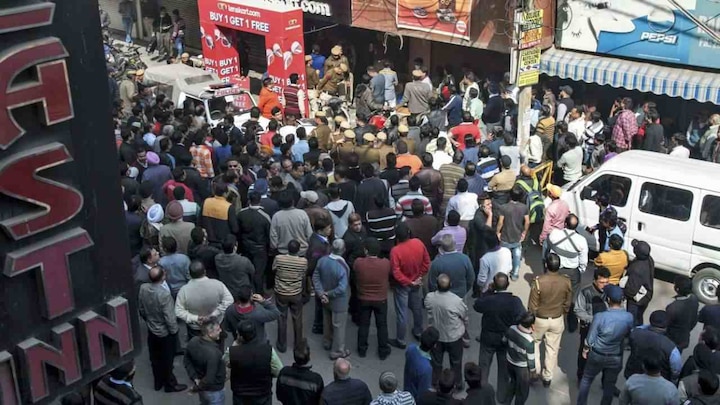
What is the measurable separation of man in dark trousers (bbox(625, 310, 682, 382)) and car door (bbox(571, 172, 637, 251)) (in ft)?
10.8

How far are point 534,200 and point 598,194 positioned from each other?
3.21ft

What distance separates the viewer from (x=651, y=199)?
11.7 meters

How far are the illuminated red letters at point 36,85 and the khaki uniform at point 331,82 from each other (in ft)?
49.4

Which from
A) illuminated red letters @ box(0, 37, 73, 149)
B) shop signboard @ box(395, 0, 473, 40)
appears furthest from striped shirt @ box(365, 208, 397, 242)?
shop signboard @ box(395, 0, 473, 40)

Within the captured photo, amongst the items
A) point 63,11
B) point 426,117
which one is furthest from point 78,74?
point 426,117

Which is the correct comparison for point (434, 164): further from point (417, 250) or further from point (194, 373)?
point (194, 373)

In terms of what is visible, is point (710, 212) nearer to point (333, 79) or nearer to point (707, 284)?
point (707, 284)

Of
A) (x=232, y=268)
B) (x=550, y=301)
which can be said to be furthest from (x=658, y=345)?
(x=232, y=268)

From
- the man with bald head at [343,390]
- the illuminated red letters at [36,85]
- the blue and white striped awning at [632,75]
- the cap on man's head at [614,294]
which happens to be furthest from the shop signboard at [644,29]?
the illuminated red letters at [36,85]

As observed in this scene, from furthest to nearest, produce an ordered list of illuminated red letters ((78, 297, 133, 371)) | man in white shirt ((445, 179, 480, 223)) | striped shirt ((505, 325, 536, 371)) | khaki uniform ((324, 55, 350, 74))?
1. khaki uniform ((324, 55, 350, 74))
2. man in white shirt ((445, 179, 480, 223))
3. striped shirt ((505, 325, 536, 371))
4. illuminated red letters ((78, 297, 133, 371))

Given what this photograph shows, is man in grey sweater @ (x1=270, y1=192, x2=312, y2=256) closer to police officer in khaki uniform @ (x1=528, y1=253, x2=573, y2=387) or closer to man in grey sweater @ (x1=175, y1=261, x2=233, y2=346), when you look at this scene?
man in grey sweater @ (x1=175, y1=261, x2=233, y2=346)

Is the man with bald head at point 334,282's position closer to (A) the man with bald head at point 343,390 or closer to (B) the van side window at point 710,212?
(A) the man with bald head at point 343,390

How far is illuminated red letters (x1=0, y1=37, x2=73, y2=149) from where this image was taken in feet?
14.9

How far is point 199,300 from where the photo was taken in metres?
9.02
